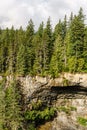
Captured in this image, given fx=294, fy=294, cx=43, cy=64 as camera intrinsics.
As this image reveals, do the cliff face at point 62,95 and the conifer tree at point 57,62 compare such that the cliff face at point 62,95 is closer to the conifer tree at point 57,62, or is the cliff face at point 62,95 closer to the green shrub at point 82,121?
the green shrub at point 82,121

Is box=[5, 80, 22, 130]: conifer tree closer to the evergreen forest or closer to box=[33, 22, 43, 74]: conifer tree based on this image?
the evergreen forest

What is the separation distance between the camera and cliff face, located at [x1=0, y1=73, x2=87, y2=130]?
71.3 metres

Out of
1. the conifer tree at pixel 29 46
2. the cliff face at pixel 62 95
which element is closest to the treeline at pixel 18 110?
the cliff face at pixel 62 95

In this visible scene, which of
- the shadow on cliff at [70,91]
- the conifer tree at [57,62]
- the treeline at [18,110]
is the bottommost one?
the treeline at [18,110]

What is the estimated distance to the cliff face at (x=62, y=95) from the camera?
71312mm

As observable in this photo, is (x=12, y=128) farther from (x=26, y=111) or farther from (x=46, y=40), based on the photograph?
(x=46, y=40)

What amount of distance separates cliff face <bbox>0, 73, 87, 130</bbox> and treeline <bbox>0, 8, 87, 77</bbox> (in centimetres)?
203

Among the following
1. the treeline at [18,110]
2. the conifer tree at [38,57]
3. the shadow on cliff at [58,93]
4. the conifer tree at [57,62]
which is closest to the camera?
the treeline at [18,110]

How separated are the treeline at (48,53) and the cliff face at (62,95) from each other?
2.03 m

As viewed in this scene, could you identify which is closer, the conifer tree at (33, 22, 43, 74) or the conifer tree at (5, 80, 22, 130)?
the conifer tree at (5, 80, 22, 130)

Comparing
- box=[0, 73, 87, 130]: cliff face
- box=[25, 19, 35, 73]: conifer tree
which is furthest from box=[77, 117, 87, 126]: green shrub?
box=[25, 19, 35, 73]: conifer tree

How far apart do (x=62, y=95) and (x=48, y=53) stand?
11930 mm

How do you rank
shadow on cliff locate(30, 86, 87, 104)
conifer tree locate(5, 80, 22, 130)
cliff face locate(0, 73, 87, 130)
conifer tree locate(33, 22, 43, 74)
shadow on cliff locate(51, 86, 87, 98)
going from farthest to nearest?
conifer tree locate(33, 22, 43, 74)
shadow on cliff locate(30, 86, 87, 104)
shadow on cliff locate(51, 86, 87, 98)
cliff face locate(0, 73, 87, 130)
conifer tree locate(5, 80, 22, 130)

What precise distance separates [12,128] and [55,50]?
23236 millimetres
